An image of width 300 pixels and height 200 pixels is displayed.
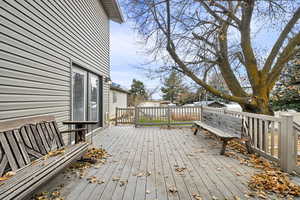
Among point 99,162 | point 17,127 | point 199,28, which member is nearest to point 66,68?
point 17,127

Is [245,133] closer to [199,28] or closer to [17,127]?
[199,28]

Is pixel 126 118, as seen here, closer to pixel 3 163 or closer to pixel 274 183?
pixel 3 163

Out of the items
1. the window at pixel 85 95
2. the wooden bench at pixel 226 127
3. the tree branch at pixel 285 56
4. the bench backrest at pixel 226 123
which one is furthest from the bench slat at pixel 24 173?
the tree branch at pixel 285 56

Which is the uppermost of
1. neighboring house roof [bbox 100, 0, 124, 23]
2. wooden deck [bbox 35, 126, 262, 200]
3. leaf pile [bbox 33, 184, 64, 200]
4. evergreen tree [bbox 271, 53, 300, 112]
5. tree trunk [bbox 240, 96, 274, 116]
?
neighboring house roof [bbox 100, 0, 124, 23]

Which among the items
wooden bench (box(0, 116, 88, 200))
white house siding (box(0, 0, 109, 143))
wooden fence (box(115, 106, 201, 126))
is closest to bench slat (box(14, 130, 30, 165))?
wooden bench (box(0, 116, 88, 200))

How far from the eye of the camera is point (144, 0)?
5.21 meters

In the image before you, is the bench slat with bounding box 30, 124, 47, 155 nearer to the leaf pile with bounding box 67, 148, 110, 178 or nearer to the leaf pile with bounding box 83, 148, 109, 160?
the leaf pile with bounding box 67, 148, 110, 178

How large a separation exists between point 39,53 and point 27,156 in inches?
72.0

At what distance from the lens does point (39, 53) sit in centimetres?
287

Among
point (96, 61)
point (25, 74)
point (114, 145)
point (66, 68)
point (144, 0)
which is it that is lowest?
point (114, 145)

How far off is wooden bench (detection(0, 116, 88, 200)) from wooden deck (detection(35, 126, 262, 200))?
427mm

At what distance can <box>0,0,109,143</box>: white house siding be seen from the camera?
7.37 feet

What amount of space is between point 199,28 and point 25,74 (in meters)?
4.88

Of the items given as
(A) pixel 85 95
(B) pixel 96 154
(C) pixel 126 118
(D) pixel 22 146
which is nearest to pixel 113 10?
(A) pixel 85 95
